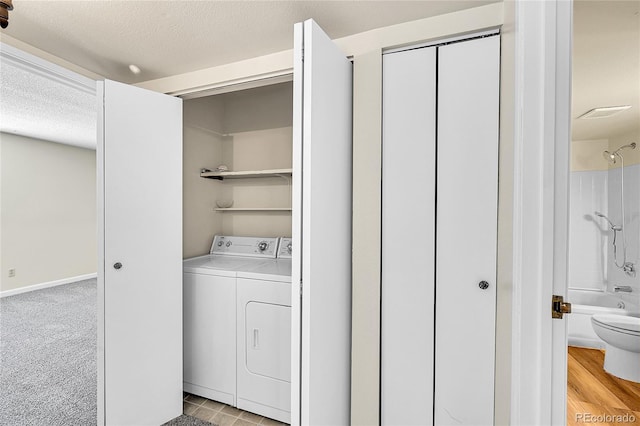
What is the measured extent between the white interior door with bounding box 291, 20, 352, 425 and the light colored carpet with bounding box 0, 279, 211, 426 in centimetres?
109

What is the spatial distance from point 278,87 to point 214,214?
1.27 m

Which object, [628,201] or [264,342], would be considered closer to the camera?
[628,201]

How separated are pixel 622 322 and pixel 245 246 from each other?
2.49 meters

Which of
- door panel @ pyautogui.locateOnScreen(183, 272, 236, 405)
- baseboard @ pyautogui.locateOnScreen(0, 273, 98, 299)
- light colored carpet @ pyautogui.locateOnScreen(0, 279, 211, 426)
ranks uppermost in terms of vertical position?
door panel @ pyautogui.locateOnScreen(183, 272, 236, 405)

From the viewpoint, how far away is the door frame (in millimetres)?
981

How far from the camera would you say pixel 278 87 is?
2.84 meters

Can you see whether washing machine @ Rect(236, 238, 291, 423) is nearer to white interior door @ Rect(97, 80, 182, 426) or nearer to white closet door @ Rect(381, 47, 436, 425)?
white interior door @ Rect(97, 80, 182, 426)

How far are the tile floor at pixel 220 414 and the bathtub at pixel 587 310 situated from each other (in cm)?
180

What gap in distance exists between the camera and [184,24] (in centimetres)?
168

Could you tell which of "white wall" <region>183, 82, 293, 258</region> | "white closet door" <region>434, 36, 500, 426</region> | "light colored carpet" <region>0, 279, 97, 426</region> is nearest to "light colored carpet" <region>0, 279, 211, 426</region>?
"light colored carpet" <region>0, 279, 97, 426</region>

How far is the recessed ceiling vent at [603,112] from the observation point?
80 centimetres

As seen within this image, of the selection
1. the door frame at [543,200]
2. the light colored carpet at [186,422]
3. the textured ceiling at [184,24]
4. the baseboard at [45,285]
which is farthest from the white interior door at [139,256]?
the baseboard at [45,285]

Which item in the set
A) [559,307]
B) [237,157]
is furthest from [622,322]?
[237,157]

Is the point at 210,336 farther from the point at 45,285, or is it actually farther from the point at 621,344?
the point at 45,285
